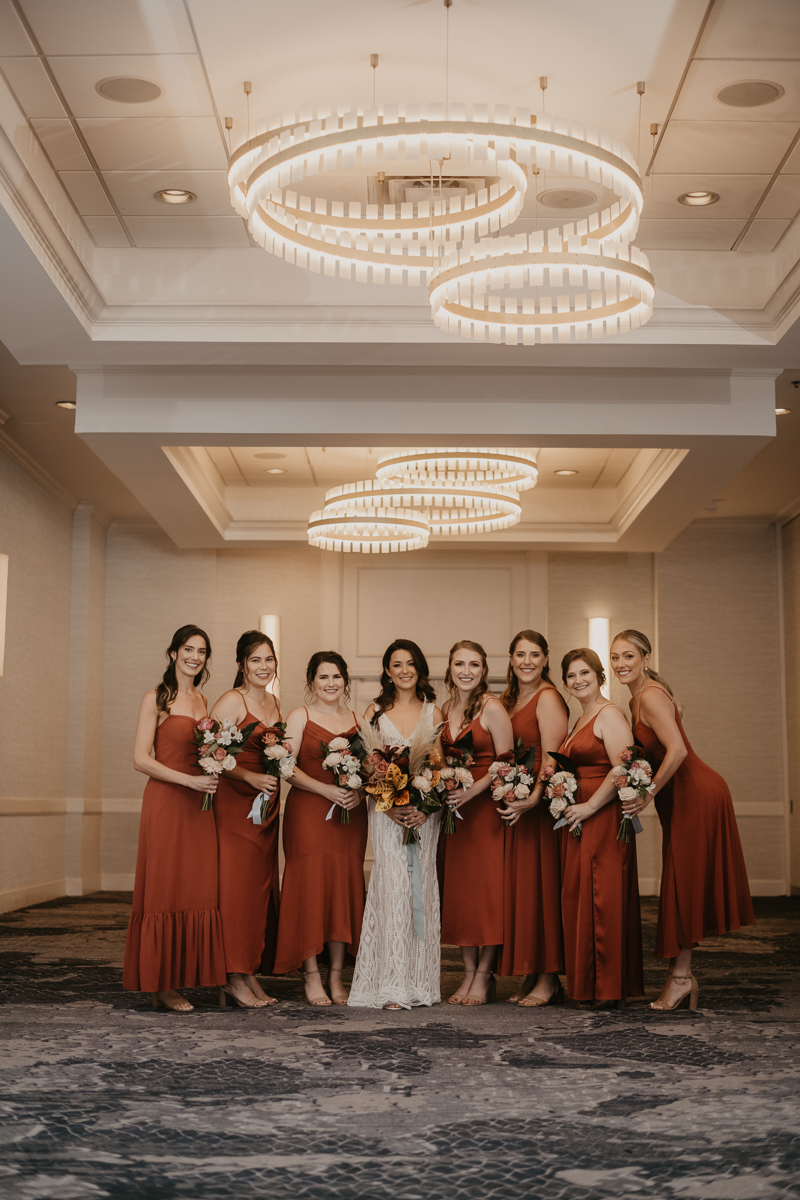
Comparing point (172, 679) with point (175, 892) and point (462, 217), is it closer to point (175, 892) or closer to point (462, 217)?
point (175, 892)

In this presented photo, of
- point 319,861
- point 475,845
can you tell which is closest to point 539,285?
point 475,845

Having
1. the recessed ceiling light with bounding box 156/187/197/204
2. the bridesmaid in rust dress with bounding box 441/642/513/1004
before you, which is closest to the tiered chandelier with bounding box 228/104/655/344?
the recessed ceiling light with bounding box 156/187/197/204

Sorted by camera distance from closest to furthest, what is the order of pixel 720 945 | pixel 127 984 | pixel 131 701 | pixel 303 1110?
pixel 303 1110
pixel 127 984
pixel 720 945
pixel 131 701

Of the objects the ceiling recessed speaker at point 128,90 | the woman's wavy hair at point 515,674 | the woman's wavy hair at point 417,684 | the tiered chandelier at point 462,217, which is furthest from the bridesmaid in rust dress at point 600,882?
the ceiling recessed speaker at point 128,90

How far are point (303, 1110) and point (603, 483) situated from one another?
338 inches

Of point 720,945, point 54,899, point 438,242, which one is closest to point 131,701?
point 54,899

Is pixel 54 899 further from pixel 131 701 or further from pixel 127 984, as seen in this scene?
pixel 127 984

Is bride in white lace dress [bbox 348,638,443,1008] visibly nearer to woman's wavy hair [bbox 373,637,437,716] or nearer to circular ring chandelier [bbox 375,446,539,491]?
woman's wavy hair [bbox 373,637,437,716]

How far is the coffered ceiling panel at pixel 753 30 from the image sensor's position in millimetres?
4527

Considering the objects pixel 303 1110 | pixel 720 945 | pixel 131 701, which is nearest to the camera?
pixel 303 1110

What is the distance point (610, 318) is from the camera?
5406 millimetres

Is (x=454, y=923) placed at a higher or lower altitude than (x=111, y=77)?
lower

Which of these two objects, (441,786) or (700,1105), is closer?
(700,1105)

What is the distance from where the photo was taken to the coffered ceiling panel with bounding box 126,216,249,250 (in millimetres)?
6461
